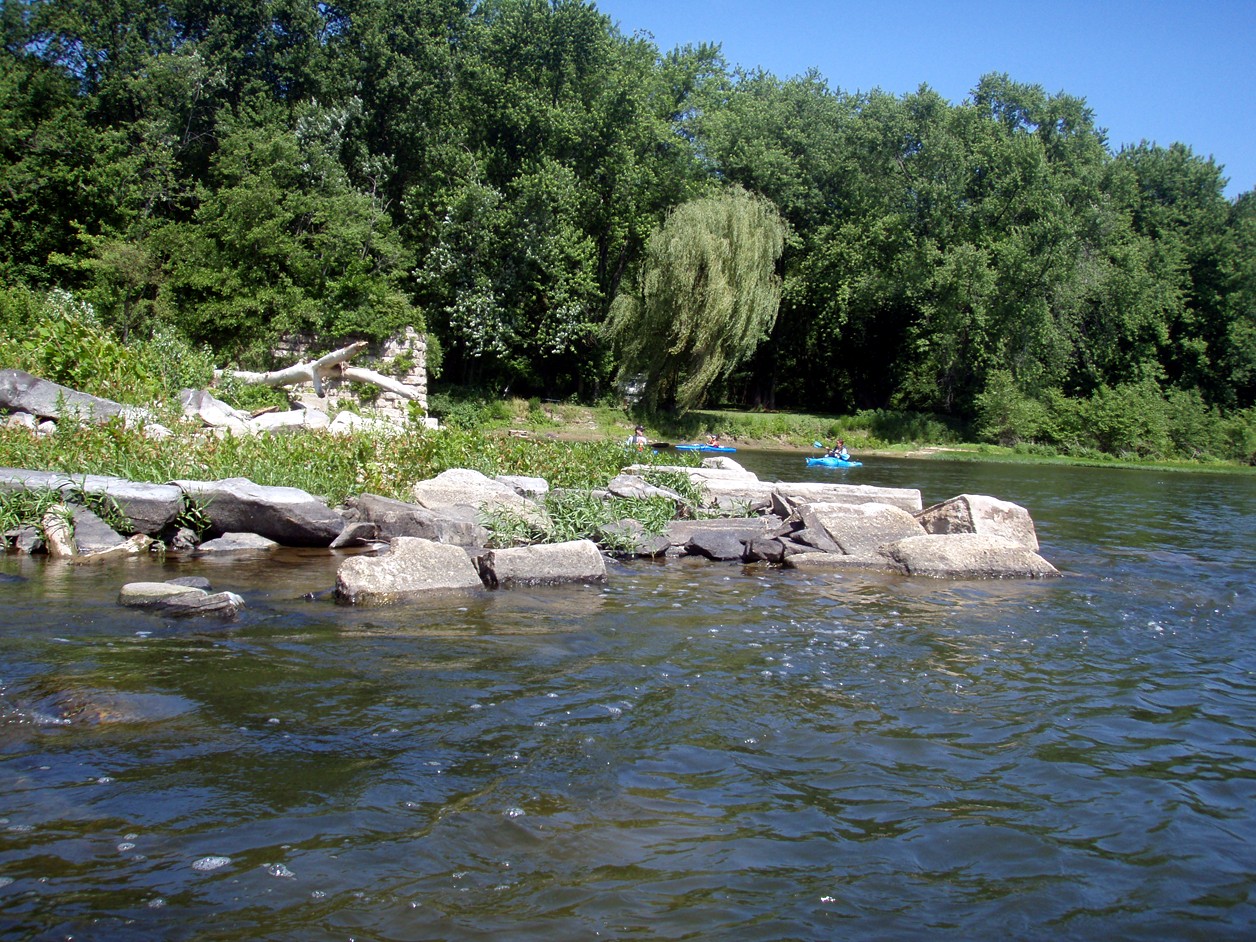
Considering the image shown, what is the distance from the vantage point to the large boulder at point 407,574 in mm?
8672

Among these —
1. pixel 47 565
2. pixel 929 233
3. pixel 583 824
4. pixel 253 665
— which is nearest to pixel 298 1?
pixel 929 233

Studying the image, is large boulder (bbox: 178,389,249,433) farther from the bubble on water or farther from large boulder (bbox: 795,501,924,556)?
the bubble on water

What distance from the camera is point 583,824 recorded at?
4527 mm

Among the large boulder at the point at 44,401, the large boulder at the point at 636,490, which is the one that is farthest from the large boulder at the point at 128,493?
the large boulder at the point at 636,490

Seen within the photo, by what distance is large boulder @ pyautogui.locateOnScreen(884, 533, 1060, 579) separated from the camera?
11.2m

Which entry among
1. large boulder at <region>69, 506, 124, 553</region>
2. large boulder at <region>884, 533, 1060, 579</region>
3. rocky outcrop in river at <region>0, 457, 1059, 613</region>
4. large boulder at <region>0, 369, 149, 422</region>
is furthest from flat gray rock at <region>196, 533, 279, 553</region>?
large boulder at <region>884, 533, 1060, 579</region>

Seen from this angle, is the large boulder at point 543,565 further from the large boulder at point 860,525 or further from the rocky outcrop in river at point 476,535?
the large boulder at point 860,525

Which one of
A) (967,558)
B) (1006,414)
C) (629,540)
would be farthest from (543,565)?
(1006,414)

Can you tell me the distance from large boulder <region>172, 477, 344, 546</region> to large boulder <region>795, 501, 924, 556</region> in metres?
5.80

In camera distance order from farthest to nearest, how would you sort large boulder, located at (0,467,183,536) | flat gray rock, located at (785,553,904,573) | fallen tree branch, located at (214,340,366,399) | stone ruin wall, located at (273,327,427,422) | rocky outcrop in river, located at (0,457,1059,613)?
stone ruin wall, located at (273,327,427,422)
fallen tree branch, located at (214,340,366,399)
flat gray rock, located at (785,553,904,573)
large boulder, located at (0,467,183,536)
rocky outcrop in river, located at (0,457,1059,613)

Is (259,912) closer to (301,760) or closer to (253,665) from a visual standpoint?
(301,760)

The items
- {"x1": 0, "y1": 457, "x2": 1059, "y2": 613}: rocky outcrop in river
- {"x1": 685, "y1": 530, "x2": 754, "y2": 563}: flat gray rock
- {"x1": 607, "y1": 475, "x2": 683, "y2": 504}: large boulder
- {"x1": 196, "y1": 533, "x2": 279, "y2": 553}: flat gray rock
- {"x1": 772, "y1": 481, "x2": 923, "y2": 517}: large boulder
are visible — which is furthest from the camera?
{"x1": 772, "y1": 481, "x2": 923, "y2": 517}: large boulder

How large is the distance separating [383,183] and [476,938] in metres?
32.5

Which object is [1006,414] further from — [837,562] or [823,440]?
[837,562]
